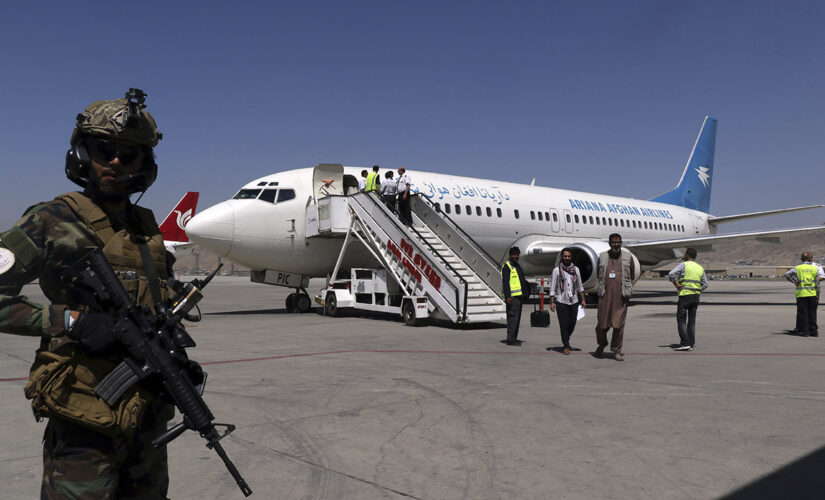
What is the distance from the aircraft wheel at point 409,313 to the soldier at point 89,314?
10.1m

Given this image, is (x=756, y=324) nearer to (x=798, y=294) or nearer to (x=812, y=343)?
(x=798, y=294)

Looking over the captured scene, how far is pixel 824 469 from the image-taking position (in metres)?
3.75

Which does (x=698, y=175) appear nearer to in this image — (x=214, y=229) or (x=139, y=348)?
(x=214, y=229)

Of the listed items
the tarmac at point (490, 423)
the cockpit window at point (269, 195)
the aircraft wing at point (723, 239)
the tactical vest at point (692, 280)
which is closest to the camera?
the tarmac at point (490, 423)

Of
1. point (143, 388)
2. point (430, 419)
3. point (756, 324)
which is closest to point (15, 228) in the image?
point (143, 388)

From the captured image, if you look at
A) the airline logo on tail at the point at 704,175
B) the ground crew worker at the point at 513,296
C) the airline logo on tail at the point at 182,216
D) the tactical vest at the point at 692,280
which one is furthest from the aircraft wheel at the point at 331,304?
Answer: the airline logo on tail at the point at 182,216

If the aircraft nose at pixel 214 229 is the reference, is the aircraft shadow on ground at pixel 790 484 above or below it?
below

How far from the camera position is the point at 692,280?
9.55 meters

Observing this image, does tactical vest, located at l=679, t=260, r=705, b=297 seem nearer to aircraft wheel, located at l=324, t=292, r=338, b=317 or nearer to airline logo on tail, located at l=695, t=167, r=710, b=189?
aircraft wheel, located at l=324, t=292, r=338, b=317

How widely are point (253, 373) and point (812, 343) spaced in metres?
8.94

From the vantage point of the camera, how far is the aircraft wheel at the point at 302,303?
15.7 meters

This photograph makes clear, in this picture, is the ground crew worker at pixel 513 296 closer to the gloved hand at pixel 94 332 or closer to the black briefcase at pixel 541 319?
the black briefcase at pixel 541 319

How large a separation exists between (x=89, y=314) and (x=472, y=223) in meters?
15.3

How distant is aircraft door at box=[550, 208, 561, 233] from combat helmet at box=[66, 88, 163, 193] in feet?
59.7
